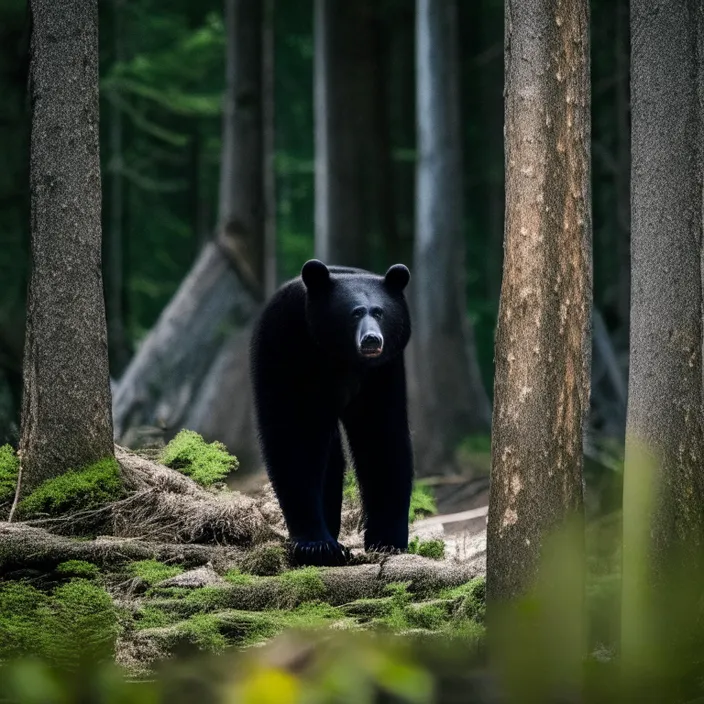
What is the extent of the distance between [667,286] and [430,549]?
9.00 ft

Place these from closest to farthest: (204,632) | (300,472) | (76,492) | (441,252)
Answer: (204,632), (300,472), (76,492), (441,252)

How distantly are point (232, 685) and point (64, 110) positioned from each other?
720 centimetres

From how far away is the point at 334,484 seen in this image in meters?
8.33

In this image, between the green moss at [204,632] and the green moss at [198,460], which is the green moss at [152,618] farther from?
the green moss at [198,460]

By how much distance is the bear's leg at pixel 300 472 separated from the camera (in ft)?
25.0

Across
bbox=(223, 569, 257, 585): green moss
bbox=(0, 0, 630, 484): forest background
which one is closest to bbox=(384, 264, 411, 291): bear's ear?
bbox=(223, 569, 257, 585): green moss

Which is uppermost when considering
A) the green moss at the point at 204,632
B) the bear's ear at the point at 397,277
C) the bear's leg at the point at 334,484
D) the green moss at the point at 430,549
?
the bear's ear at the point at 397,277

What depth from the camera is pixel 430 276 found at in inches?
634

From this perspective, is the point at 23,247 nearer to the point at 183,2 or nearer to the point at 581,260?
the point at 581,260

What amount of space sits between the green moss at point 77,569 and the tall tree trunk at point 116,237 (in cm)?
1260

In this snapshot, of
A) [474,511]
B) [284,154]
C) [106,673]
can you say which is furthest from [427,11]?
[106,673]

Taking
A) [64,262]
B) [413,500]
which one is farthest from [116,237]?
[64,262]

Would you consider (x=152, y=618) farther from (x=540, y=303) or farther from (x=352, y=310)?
(x=540, y=303)

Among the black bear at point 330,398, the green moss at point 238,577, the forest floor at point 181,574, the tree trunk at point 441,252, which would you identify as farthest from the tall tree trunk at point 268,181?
the green moss at point 238,577
